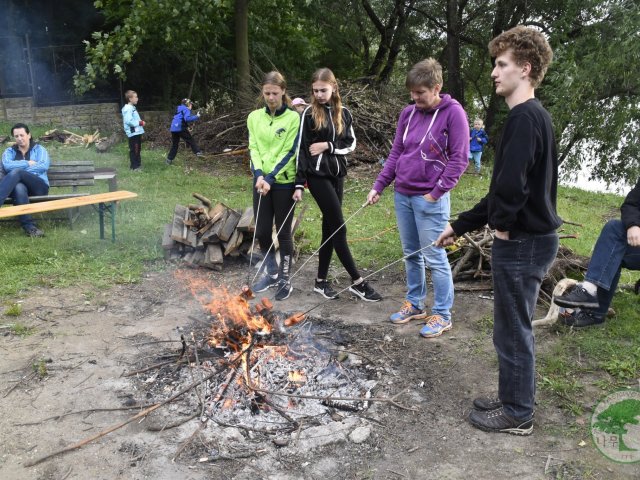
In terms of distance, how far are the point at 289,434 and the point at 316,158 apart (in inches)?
99.0

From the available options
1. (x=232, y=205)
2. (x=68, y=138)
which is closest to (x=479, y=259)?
(x=232, y=205)

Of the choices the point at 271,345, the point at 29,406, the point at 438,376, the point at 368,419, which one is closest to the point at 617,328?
the point at 438,376

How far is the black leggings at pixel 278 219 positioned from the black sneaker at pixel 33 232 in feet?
11.2

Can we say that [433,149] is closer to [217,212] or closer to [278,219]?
[278,219]

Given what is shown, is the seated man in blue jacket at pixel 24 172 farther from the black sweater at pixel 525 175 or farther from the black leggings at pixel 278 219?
the black sweater at pixel 525 175

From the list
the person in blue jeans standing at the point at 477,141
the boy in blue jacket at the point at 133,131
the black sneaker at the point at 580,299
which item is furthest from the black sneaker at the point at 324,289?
the person in blue jeans standing at the point at 477,141

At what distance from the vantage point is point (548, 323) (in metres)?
4.65

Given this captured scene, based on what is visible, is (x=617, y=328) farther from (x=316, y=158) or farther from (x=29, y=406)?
(x=29, y=406)

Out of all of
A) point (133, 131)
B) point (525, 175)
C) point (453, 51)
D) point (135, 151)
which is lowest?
point (135, 151)

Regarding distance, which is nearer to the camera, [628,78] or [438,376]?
[438,376]

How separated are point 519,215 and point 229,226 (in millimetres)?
3876

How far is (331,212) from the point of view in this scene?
5.12 m

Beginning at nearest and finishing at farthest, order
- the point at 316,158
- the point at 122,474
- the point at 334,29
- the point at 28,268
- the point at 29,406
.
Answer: the point at 122,474, the point at 29,406, the point at 316,158, the point at 28,268, the point at 334,29

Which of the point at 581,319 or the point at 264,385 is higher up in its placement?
the point at 581,319
